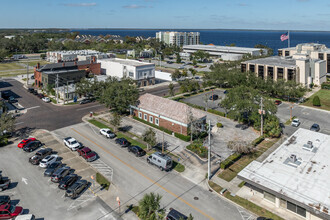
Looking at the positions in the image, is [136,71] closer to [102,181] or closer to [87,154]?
[87,154]

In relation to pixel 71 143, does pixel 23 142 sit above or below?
above

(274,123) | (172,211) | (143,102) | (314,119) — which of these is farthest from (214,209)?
(314,119)

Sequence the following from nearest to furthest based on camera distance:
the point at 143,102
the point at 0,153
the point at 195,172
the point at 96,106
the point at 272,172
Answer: the point at 272,172 < the point at 195,172 < the point at 0,153 < the point at 143,102 < the point at 96,106

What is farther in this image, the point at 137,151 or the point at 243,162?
the point at 137,151

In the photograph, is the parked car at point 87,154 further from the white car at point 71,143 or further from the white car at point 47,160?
the white car at point 47,160

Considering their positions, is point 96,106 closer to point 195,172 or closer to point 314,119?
point 195,172

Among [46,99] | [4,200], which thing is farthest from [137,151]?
[46,99]
